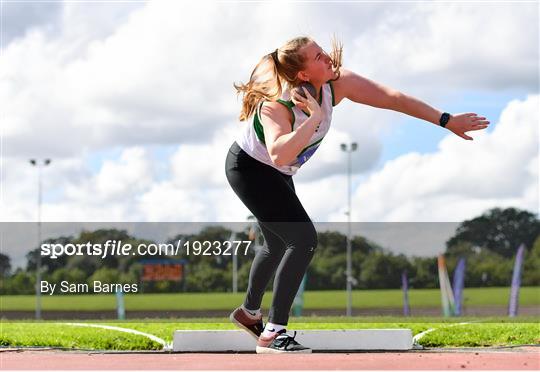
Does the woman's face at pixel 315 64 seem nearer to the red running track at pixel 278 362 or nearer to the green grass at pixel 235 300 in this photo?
the red running track at pixel 278 362

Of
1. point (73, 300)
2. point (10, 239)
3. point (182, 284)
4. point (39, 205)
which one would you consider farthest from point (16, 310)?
point (10, 239)

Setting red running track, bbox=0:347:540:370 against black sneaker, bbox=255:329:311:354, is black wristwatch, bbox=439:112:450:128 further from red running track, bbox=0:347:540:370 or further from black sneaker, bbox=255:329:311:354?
black sneaker, bbox=255:329:311:354

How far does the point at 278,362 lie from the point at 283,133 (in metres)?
1.41

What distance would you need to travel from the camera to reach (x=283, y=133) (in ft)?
19.1

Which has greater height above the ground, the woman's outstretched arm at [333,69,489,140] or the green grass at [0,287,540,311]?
the woman's outstretched arm at [333,69,489,140]

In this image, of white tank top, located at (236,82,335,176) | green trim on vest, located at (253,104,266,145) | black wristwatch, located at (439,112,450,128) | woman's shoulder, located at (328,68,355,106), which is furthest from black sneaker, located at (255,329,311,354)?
black wristwatch, located at (439,112,450,128)

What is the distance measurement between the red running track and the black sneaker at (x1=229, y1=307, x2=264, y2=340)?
0.86 ft

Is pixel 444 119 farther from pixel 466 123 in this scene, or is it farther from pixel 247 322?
pixel 247 322

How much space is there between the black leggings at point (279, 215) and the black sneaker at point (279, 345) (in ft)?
0.32

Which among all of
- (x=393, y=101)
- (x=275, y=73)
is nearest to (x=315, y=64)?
(x=275, y=73)

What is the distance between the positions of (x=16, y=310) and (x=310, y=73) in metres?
57.1

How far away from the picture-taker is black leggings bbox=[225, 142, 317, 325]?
6062 mm

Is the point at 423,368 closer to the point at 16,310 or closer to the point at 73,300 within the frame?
the point at 16,310

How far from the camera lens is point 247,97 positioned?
244 inches
